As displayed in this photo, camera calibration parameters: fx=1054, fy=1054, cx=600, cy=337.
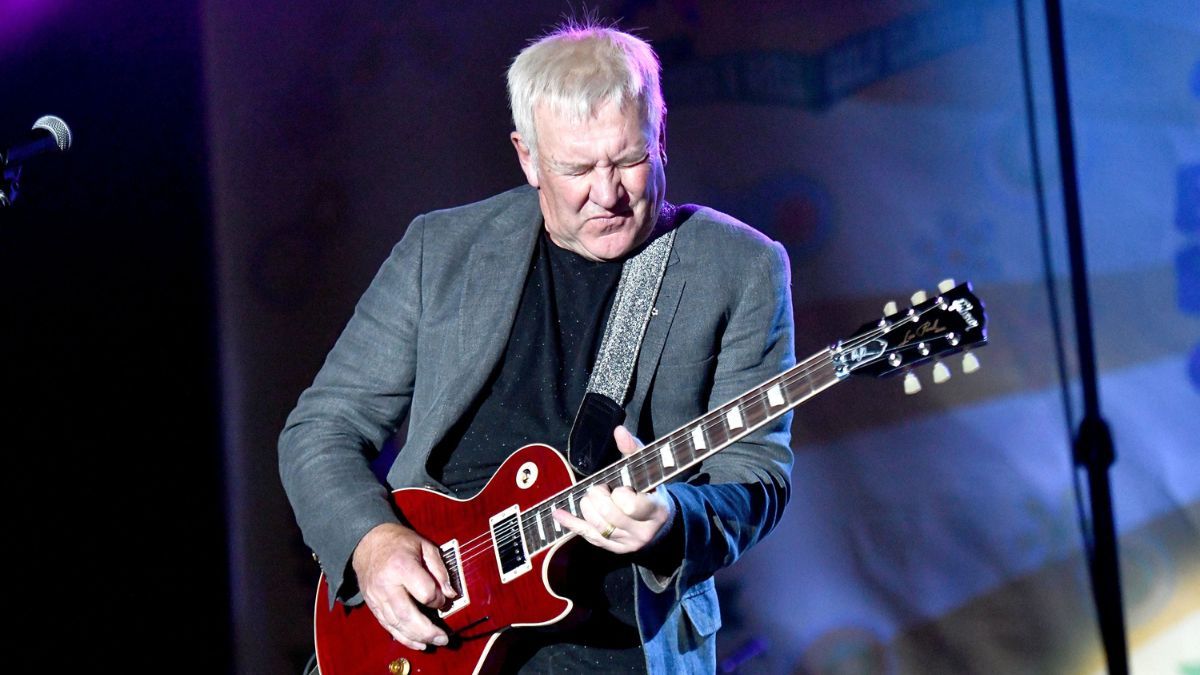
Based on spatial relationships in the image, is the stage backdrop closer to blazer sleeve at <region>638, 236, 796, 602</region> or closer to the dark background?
the dark background

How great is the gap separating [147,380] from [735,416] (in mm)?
2610

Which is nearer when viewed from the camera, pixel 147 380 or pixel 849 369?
pixel 849 369

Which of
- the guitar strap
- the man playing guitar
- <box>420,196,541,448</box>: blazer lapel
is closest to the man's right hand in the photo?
the man playing guitar

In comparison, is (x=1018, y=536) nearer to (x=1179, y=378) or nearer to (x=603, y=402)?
(x=1179, y=378)

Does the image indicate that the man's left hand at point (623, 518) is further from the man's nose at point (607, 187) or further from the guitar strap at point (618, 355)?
the man's nose at point (607, 187)

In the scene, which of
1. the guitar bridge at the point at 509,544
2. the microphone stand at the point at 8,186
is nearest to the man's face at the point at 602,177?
the guitar bridge at the point at 509,544

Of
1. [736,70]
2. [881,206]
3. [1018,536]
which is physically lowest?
[1018,536]

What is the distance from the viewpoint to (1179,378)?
3078 mm

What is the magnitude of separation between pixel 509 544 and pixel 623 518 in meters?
0.40

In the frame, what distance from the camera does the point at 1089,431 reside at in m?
2.92

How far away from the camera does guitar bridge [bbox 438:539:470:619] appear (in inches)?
83.0

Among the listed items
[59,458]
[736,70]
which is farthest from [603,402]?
[59,458]

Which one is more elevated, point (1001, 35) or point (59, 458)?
point (1001, 35)

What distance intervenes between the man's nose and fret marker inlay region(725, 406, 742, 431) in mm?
514
